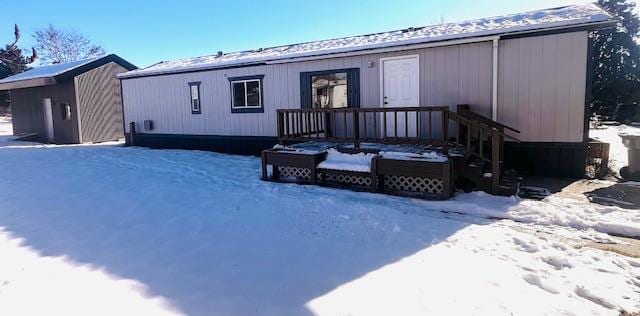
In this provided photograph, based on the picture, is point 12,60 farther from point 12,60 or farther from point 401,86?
point 401,86

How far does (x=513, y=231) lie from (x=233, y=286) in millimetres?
2885

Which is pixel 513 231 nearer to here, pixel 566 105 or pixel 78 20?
Answer: pixel 566 105

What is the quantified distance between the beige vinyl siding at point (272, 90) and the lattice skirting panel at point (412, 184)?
7.71ft

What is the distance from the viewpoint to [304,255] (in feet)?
11.7

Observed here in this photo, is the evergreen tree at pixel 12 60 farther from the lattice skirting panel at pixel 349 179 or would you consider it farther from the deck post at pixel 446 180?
the deck post at pixel 446 180

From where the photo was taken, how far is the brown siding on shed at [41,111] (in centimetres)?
1493

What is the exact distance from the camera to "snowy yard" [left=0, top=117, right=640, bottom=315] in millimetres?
2727

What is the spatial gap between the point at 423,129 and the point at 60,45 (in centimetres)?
3404

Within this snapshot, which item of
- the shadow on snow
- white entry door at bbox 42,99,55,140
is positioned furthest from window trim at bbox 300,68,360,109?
white entry door at bbox 42,99,55,140

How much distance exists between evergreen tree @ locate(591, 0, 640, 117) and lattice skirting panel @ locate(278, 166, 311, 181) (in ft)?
54.9

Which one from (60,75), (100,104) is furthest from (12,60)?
(60,75)

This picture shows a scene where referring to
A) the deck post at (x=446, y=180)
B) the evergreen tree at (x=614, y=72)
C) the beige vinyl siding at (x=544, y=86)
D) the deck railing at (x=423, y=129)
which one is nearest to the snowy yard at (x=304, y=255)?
the deck post at (x=446, y=180)

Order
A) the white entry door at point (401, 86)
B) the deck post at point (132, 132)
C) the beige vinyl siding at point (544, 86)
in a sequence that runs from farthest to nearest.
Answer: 1. the deck post at point (132, 132)
2. the white entry door at point (401, 86)
3. the beige vinyl siding at point (544, 86)

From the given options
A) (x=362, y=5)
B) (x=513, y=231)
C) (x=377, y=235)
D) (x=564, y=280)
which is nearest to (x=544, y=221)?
(x=513, y=231)
